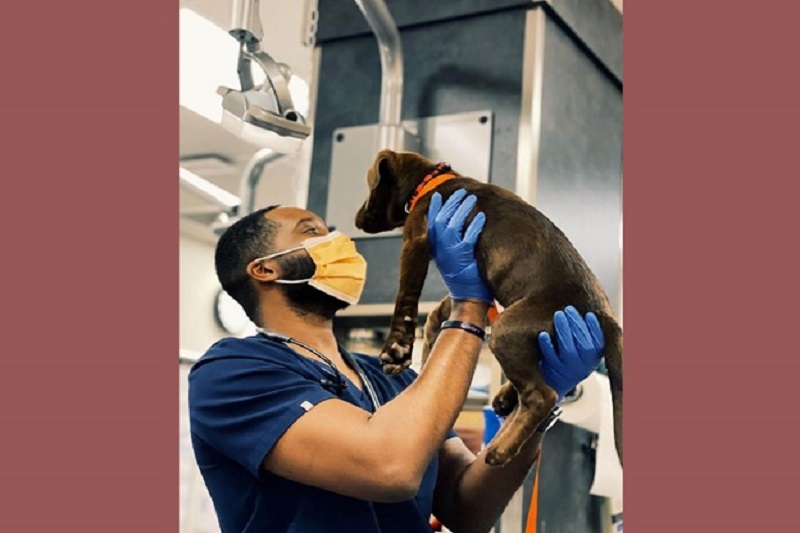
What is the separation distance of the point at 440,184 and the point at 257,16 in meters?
0.48

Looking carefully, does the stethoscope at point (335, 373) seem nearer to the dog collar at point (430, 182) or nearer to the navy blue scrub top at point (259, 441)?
the navy blue scrub top at point (259, 441)

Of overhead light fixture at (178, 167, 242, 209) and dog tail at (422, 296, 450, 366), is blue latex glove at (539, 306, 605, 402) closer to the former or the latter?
dog tail at (422, 296, 450, 366)

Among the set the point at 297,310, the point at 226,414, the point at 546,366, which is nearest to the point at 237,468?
the point at 226,414

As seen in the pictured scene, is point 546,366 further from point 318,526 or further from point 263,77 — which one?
point 263,77

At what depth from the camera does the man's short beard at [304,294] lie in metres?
1.35

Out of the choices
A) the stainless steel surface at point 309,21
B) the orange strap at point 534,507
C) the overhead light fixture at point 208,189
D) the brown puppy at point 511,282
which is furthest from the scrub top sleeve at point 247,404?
the stainless steel surface at point 309,21

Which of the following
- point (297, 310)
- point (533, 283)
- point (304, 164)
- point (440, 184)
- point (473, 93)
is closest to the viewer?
point (533, 283)

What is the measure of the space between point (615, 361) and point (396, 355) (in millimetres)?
240

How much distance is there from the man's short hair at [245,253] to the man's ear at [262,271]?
0.04 ft

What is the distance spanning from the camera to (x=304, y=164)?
5.98ft

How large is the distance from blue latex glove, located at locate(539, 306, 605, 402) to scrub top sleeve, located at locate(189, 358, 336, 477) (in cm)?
25

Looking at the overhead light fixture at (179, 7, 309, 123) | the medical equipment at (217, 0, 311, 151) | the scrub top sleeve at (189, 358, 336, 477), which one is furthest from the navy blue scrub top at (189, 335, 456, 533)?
the overhead light fixture at (179, 7, 309, 123)

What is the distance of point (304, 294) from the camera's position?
53.8 inches

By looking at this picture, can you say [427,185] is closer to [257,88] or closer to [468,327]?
[468,327]
